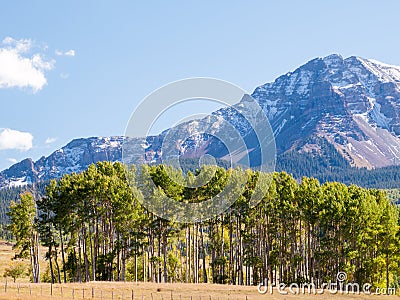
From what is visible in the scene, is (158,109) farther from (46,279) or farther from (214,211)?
(46,279)

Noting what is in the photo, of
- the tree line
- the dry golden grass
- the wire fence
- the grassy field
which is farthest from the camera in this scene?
the tree line

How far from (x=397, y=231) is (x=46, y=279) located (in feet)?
213

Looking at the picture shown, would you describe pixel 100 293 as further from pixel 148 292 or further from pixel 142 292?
pixel 148 292

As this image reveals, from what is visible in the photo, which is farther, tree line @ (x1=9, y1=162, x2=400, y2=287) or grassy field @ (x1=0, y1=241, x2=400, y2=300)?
tree line @ (x1=9, y1=162, x2=400, y2=287)

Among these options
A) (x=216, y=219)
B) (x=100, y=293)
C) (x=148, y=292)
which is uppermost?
(x=216, y=219)

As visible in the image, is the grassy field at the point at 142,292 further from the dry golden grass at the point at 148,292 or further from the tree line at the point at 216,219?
the tree line at the point at 216,219

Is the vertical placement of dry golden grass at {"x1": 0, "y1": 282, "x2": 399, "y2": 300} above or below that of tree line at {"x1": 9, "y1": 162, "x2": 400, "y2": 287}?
below

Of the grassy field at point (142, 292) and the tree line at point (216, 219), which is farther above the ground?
the tree line at point (216, 219)

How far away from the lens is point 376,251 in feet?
278

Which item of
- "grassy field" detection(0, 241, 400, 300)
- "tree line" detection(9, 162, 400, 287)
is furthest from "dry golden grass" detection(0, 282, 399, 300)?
"tree line" detection(9, 162, 400, 287)

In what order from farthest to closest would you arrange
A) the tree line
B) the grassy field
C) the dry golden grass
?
the tree line
the dry golden grass
the grassy field

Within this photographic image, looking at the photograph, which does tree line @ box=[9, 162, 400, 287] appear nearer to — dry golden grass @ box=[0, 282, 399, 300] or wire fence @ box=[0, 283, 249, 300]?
dry golden grass @ box=[0, 282, 399, 300]

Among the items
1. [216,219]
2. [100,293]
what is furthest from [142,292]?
[216,219]

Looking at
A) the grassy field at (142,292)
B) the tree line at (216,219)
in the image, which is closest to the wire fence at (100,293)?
the grassy field at (142,292)
